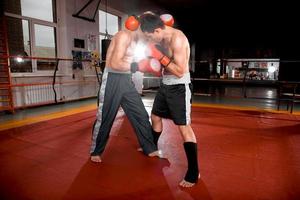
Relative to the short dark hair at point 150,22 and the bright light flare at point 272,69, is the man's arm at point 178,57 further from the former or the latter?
the bright light flare at point 272,69

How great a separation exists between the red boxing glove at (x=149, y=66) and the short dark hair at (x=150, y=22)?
0.22 metres

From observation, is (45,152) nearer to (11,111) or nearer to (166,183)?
(166,183)

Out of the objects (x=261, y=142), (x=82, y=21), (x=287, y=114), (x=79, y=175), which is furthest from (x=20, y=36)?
(x=287, y=114)

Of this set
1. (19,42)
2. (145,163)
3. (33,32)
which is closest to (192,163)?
(145,163)

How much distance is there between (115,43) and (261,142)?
199cm

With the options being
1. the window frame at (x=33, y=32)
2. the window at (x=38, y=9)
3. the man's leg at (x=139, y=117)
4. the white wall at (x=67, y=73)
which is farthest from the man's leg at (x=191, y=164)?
A: the window at (x=38, y=9)

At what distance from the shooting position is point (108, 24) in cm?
750

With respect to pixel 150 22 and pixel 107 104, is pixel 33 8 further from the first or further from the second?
pixel 150 22

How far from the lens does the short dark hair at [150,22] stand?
1.66 meters

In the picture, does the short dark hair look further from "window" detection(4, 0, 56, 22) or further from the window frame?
"window" detection(4, 0, 56, 22)

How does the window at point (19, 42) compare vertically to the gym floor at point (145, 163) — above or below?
above

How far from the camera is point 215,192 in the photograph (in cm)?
158

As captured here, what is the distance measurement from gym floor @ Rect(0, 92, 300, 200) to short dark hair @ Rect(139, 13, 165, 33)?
1140mm

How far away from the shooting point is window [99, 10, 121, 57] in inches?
274
